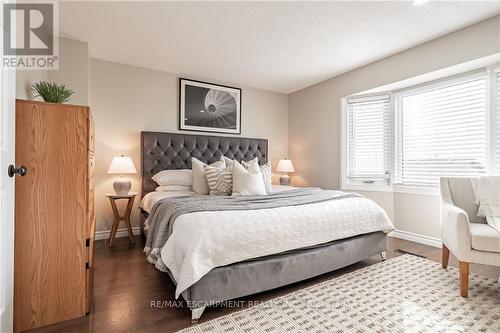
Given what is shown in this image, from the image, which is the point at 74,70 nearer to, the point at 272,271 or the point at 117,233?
the point at 117,233

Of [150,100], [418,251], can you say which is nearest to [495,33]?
[418,251]

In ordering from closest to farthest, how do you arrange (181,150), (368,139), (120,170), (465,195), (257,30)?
(465,195) < (257,30) < (120,170) < (181,150) < (368,139)

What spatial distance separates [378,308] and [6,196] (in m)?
2.34

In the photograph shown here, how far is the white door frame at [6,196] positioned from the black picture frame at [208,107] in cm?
→ 270

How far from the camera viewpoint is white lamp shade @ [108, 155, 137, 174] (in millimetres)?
3117

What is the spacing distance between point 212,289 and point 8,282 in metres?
1.07

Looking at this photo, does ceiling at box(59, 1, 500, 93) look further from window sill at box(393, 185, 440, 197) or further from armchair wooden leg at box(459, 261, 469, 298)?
armchair wooden leg at box(459, 261, 469, 298)

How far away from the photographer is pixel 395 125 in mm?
3609

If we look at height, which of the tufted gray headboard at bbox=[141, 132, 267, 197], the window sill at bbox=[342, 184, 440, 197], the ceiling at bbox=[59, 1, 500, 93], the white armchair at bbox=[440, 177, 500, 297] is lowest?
the white armchair at bbox=[440, 177, 500, 297]

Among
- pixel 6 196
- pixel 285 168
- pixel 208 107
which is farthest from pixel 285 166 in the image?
pixel 6 196

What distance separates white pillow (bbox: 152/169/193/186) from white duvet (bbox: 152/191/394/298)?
1575 mm

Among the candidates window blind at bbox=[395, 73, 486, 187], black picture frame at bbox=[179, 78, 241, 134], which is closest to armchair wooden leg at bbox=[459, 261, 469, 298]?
window blind at bbox=[395, 73, 486, 187]

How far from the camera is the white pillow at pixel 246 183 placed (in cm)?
283

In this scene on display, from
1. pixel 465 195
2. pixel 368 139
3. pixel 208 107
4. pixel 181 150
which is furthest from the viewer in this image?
pixel 208 107
